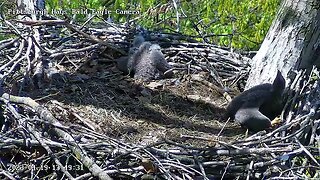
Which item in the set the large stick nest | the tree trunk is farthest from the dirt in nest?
the tree trunk

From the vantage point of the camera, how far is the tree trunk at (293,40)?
16.0ft

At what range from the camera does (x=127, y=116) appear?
4.74 m

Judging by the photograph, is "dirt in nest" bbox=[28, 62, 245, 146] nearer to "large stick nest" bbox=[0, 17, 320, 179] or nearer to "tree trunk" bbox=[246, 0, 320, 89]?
"large stick nest" bbox=[0, 17, 320, 179]

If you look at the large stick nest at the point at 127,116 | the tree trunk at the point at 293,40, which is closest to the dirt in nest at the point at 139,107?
the large stick nest at the point at 127,116

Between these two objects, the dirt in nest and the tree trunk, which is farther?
the tree trunk

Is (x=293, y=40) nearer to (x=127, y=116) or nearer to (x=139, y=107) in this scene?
(x=139, y=107)

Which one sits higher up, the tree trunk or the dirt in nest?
the tree trunk

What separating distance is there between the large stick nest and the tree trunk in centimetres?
14

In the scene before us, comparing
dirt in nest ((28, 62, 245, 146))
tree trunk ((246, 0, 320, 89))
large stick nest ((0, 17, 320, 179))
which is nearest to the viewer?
large stick nest ((0, 17, 320, 179))

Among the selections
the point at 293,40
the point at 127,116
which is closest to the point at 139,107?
the point at 127,116

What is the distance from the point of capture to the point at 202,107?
5203 mm

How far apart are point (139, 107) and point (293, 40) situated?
Answer: 4.58 feet

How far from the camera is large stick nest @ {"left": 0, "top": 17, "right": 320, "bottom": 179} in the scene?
3.72 meters

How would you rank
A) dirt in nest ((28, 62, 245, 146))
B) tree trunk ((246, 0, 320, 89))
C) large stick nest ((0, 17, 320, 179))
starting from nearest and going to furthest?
large stick nest ((0, 17, 320, 179)) → dirt in nest ((28, 62, 245, 146)) → tree trunk ((246, 0, 320, 89))
